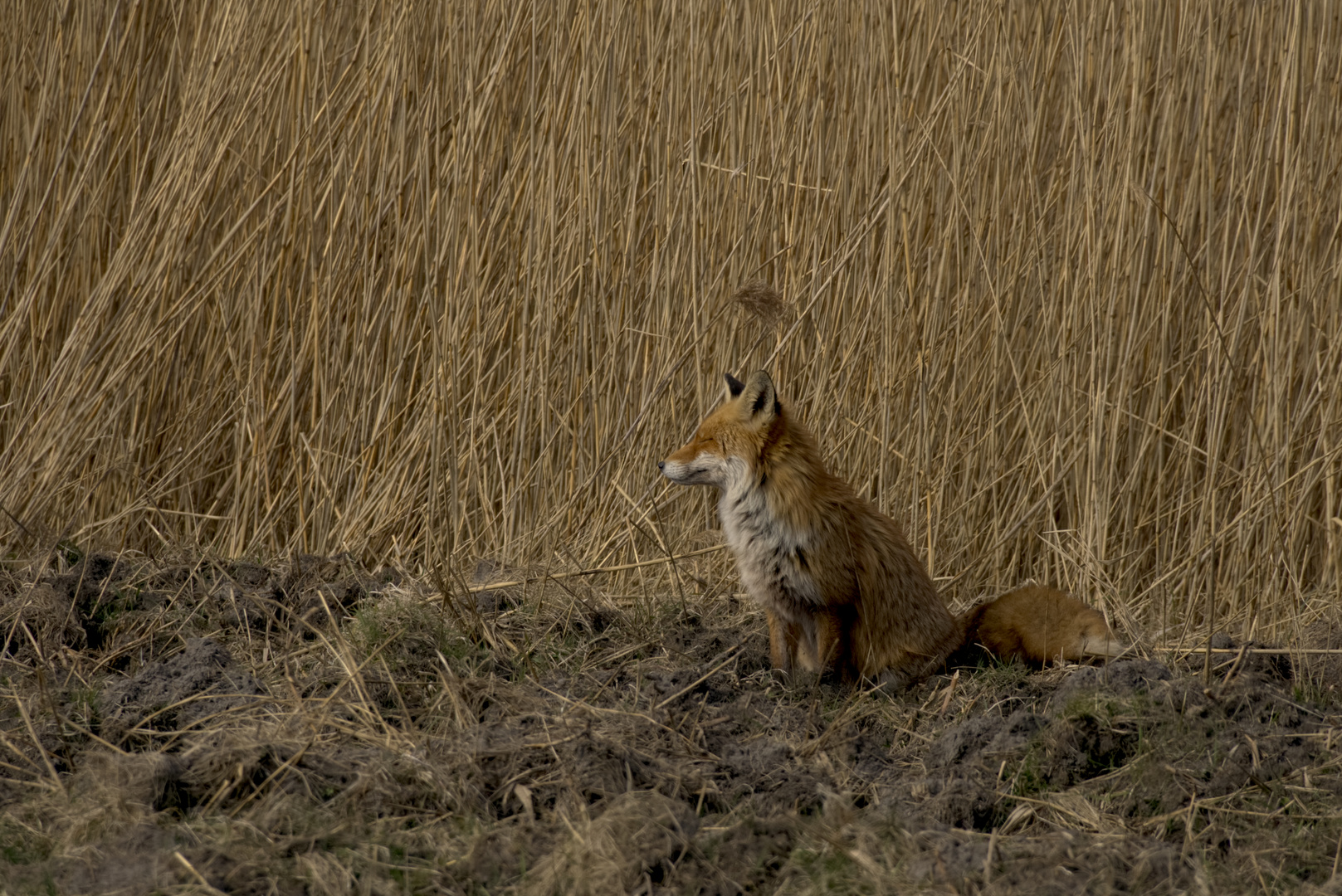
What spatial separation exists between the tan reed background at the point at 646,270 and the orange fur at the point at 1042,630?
69cm

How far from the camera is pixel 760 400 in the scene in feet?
10.4

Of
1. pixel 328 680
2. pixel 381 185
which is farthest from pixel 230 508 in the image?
pixel 328 680

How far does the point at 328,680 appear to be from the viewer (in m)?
2.96

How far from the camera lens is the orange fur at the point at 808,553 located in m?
3.12

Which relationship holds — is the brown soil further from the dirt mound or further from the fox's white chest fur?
the fox's white chest fur

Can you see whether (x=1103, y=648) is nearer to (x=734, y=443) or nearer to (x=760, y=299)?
(x=734, y=443)

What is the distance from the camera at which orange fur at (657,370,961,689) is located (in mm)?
3125

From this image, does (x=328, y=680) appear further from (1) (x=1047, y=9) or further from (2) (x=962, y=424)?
(1) (x=1047, y=9)

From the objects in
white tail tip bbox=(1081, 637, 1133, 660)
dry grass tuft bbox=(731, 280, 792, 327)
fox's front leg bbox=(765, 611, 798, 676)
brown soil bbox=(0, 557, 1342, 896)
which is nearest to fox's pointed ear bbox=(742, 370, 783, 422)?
dry grass tuft bbox=(731, 280, 792, 327)

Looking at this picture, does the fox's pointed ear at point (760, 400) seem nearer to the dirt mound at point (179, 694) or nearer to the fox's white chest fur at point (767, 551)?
the fox's white chest fur at point (767, 551)

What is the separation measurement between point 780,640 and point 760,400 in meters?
0.68

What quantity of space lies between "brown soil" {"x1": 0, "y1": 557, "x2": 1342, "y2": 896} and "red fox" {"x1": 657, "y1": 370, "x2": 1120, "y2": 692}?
0.11 metres

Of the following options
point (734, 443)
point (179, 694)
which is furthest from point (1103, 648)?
point (179, 694)

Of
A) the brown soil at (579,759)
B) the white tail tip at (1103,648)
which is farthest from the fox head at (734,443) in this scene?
the white tail tip at (1103,648)
